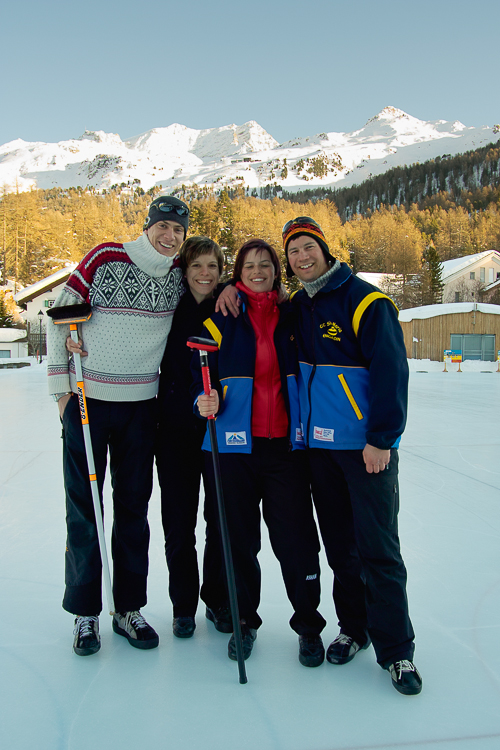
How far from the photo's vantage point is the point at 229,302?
1.79 m

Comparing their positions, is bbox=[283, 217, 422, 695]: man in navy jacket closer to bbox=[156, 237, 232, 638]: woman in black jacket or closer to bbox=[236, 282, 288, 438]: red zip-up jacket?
bbox=[236, 282, 288, 438]: red zip-up jacket

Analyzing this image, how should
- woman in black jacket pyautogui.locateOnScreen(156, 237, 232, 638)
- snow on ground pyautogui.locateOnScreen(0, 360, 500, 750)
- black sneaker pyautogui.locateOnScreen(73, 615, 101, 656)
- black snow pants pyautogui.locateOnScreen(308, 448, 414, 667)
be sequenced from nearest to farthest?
snow on ground pyautogui.locateOnScreen(0, 360, 500, 750)
black snow pants pyautogui.locateOnScreen(308, 448, 414, 667)
black sneaker pyautogui.locateOnScreen(73, 615, 101, 656)
woman in black jacket pyautogui.locateOnScreen(156, 237, 232, 638)

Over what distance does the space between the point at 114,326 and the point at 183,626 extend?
1129mm

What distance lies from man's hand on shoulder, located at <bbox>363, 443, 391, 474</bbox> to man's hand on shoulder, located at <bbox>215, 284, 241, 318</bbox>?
2.14ft

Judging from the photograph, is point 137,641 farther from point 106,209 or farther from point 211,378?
point 106,209

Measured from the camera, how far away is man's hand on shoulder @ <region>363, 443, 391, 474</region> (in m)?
1.56

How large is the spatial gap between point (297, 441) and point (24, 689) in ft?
3.71

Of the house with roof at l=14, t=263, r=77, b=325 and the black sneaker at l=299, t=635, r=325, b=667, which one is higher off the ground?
the house with roof at l=14, t=263, r=77, b=325

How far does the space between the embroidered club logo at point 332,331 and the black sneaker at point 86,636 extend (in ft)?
4.27

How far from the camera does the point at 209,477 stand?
6.13 feet

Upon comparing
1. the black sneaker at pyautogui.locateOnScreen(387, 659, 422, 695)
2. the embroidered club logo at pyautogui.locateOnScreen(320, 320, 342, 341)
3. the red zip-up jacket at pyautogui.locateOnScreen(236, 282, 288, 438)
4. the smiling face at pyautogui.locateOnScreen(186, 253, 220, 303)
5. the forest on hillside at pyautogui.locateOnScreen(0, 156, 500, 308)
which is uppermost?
the forest on hillside at pyautogui.locateOnScreen(0, 156, 500, 308)

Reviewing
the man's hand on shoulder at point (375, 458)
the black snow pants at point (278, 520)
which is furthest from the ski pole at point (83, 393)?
the man's hand on shoulder at point (375, 458)

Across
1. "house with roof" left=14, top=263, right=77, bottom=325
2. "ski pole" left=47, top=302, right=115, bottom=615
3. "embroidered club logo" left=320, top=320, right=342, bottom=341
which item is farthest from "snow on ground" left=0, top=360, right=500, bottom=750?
"house with roof" left=14, top=263, right=77, bottom=325

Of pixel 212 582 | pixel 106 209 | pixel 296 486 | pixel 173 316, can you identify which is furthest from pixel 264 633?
pixel 106 209
